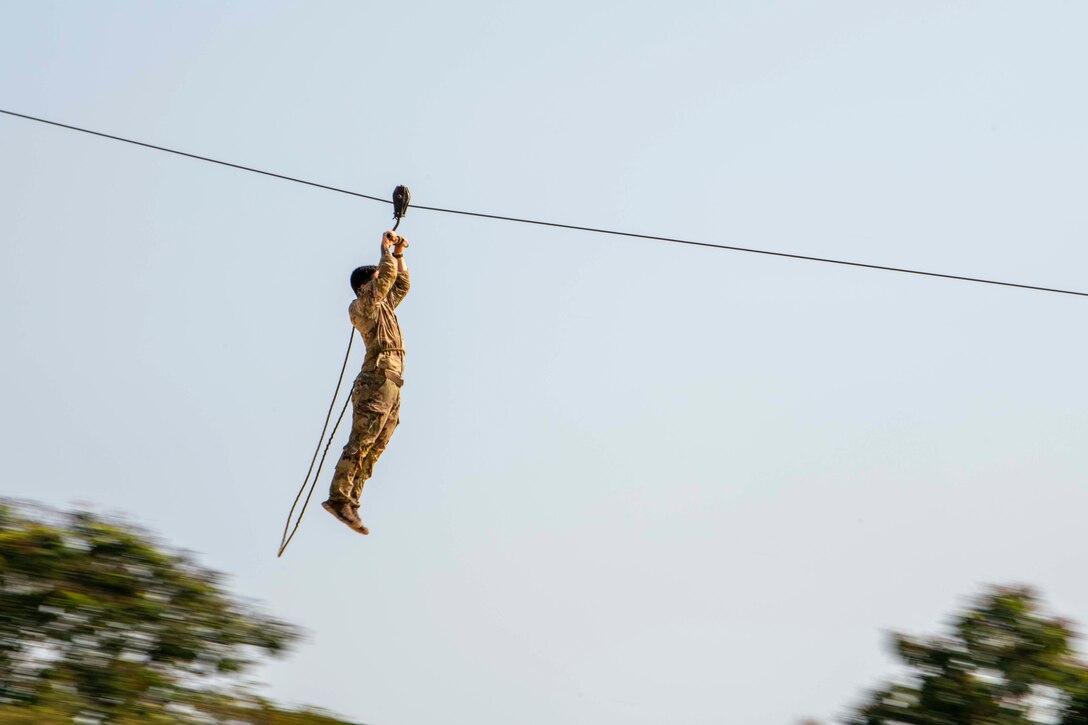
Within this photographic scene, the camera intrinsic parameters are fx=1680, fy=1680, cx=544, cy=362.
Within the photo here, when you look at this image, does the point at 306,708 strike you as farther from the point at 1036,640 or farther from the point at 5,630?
the point at 1036,640

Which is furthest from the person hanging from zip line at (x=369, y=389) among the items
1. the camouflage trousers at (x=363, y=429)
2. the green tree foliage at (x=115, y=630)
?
the green tree foliage at (x=115, y=630)

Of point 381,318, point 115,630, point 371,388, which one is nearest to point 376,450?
point 371,388

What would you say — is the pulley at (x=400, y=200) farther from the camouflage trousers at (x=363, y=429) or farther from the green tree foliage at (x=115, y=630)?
the green tree foliage at (x=115, y=630)

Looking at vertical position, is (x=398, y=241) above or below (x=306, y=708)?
above

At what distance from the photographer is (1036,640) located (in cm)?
780

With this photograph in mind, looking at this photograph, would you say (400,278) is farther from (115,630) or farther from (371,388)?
(115,630)

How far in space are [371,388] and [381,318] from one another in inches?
20.4

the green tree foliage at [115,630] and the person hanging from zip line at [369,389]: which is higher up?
the person hanging from zip line at [369,389]

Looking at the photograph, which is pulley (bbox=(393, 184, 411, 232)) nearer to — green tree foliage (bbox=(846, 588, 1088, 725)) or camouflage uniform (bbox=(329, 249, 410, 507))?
camouflage uniform (bbox=(329, 249, 410, 507))

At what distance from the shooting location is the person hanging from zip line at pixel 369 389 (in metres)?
11.9

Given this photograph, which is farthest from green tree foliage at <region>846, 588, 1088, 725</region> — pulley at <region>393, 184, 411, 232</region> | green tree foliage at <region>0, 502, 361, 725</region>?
pulley at <region>393, 184, 411, 232</region>

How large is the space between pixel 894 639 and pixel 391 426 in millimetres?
5179

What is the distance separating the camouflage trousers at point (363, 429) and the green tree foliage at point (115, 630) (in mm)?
3772

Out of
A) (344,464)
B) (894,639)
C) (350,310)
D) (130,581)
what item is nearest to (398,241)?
(350,310)
